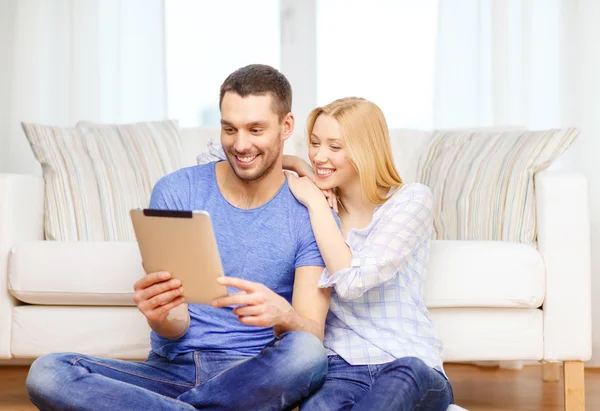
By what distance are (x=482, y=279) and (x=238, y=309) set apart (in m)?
0.92

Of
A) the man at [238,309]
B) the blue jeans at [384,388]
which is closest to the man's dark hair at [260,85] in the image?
the man at [238,309]

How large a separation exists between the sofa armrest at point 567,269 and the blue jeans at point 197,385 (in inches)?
35.0

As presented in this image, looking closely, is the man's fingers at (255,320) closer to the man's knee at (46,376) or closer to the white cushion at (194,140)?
the man's knee at (46,376)

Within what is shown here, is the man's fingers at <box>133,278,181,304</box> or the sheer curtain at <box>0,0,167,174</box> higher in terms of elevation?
the sheer curtain at <box>0,0,167,174</box>

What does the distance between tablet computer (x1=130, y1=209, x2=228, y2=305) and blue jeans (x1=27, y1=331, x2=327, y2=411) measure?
0.18 metres

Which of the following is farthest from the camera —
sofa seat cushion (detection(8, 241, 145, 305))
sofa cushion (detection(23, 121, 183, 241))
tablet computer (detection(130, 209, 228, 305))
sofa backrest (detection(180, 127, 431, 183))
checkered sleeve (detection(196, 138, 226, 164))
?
sofa backrest (detection(180, 127, 431, 183))

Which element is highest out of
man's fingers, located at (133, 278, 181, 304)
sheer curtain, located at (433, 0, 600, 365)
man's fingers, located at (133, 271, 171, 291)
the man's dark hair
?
sheer curtain, located at (433, 0, 600, 365)

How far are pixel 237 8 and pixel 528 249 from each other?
6.57 feet

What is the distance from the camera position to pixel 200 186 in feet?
6.32

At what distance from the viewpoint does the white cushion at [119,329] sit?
2.28 m

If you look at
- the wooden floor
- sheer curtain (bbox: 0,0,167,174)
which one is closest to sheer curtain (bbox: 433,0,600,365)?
the wooden floor

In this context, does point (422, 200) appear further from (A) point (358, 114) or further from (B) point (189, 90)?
(B) point (189, 90)

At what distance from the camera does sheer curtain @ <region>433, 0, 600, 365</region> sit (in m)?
3.40

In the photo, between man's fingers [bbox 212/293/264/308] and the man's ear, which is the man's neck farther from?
man's fingers [bbox 212/293/264/308]
